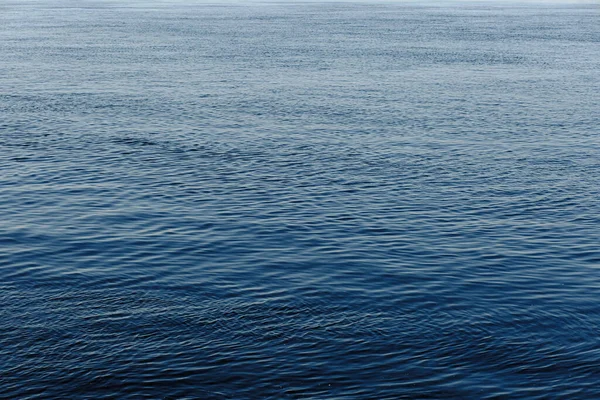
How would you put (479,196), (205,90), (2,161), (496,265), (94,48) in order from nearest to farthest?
(496,265), (479,196), (2,161), (205,90), (94,48)

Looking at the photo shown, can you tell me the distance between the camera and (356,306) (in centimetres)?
5134

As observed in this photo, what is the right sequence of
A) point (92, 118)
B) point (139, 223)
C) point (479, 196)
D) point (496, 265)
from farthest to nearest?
point (92, 118), point (479, 196), point (139, 223), point (496, 265)

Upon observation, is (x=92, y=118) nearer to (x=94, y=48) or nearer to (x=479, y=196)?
(x=479, y=196)

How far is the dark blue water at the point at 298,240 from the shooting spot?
4391cm

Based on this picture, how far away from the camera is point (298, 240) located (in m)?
62.7

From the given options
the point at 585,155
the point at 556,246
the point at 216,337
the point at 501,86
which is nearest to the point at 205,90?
the point at 501,86

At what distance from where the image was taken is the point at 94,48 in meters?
169

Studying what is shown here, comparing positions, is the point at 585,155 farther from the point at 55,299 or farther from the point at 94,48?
the point at 94,48

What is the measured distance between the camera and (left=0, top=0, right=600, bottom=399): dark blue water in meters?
43.9

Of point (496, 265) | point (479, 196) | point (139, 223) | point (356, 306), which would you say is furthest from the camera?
point (479, 196)

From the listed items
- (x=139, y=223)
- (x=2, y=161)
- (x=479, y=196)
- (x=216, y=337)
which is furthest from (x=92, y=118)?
(x=216, y=337)

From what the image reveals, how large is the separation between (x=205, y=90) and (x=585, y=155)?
171ft

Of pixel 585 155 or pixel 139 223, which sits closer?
pixel 139 223

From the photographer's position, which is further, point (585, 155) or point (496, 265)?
point (585, 155)
